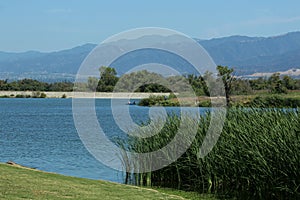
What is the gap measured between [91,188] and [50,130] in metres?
20.0

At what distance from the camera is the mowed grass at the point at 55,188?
325 inches

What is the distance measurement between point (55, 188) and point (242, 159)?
3698 millimetres

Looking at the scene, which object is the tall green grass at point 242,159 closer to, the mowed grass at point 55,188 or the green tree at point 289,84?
the mowed grass at point 55,188

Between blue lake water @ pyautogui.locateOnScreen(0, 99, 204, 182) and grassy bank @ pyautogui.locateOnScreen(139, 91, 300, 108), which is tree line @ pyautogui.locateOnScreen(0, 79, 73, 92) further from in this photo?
blue lake water @ pyautogui.locateOnScreen(0, 99, 204, 182)

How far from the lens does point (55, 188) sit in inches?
351

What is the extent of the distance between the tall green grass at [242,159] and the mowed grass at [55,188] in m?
1.74

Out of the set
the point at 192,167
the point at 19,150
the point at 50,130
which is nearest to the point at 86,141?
the point at 19,150

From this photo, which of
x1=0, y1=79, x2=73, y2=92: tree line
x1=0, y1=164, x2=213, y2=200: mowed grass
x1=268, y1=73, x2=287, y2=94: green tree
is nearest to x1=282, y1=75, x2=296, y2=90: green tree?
x1=268, y1=73, x2=287, y2=94: green tree

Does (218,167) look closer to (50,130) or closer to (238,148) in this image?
(238,148)

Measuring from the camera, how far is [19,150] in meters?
20.3

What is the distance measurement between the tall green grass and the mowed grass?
1.74 meters

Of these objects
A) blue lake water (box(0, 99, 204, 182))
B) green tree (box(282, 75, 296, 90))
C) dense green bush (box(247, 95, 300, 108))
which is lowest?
blue lake water (box(0, 99, 204, 182))

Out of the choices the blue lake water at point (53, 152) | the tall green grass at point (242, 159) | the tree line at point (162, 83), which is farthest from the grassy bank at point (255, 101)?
the blue lake water at point (53, 152)

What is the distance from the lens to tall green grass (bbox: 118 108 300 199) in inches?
386
